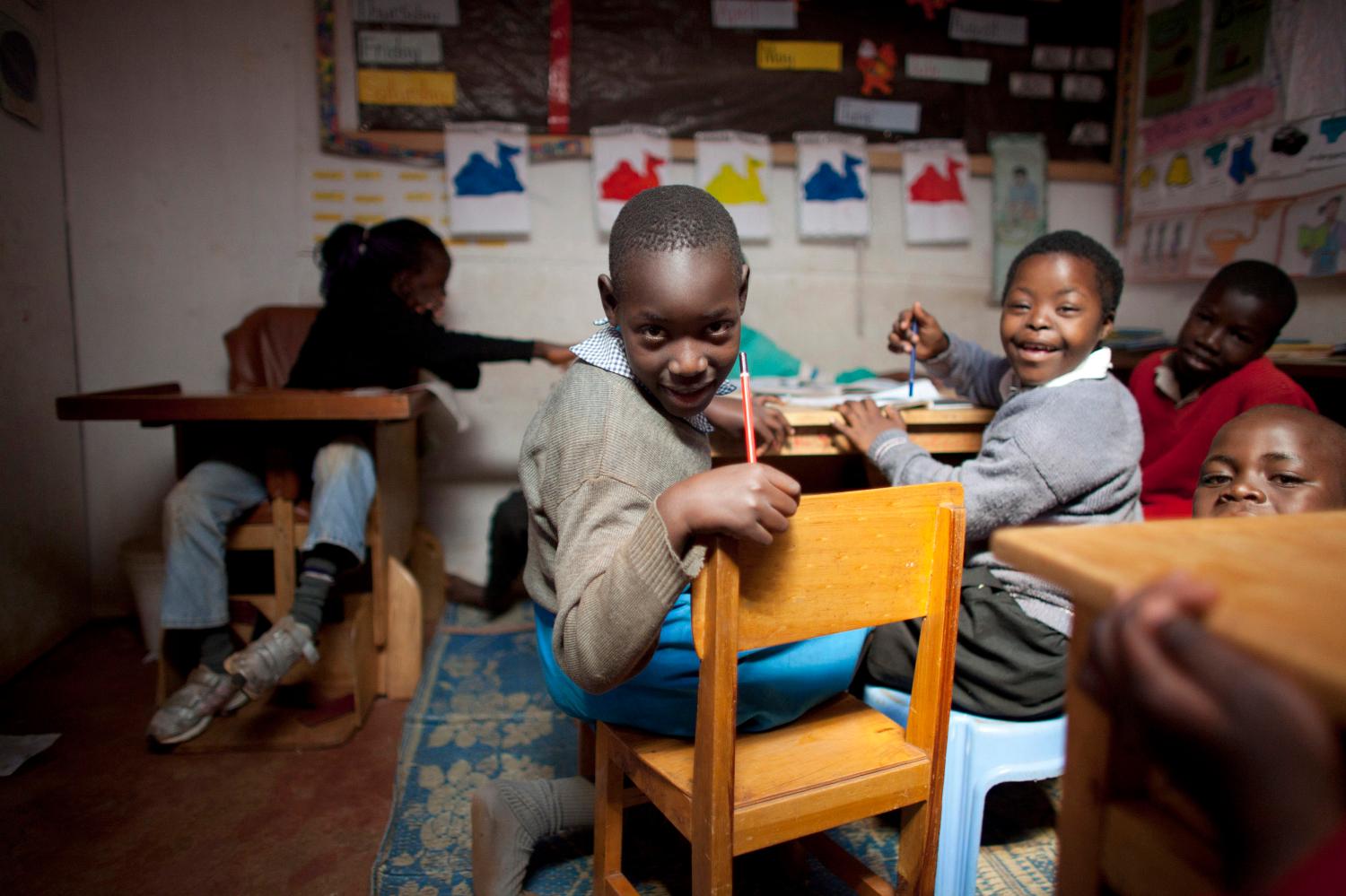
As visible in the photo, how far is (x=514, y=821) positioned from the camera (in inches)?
54.3

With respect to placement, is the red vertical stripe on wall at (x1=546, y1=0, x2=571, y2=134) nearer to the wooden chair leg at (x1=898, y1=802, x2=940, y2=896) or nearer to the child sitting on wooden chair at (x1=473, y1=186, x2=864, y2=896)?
the child sitting on wooden chair at (x1=473, y1=186, x2=864, y2=896)

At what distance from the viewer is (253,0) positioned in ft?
8.69

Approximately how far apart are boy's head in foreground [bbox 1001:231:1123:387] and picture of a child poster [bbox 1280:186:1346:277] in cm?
135

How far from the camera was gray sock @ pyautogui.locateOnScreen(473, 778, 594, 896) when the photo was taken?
4.45 ft

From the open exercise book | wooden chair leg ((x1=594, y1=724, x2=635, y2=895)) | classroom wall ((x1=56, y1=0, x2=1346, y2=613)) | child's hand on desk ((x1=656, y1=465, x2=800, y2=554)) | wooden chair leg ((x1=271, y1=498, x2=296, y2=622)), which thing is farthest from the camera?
classroom wall ((x1=56, y1=0, x2=1346, y2=613))

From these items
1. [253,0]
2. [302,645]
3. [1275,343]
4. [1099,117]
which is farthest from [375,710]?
[1099,117]

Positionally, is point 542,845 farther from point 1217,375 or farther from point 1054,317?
point 1217,375

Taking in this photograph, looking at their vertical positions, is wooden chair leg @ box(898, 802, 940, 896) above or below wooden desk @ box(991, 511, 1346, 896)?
below

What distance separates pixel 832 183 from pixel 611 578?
245cm

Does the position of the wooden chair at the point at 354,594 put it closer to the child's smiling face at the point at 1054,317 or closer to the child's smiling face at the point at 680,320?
the child's smiling face at the point at 680,320

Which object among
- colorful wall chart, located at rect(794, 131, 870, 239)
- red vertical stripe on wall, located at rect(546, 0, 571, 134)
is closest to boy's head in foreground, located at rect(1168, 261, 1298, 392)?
colorful wall chart, located at rect(794, 131, 870, 239)

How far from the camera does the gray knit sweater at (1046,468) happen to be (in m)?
1.33

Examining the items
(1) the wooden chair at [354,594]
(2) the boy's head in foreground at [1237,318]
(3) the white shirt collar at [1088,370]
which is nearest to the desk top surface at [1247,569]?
(3) the white shirt collar at [1088,370]

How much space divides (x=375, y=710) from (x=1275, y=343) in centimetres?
270
